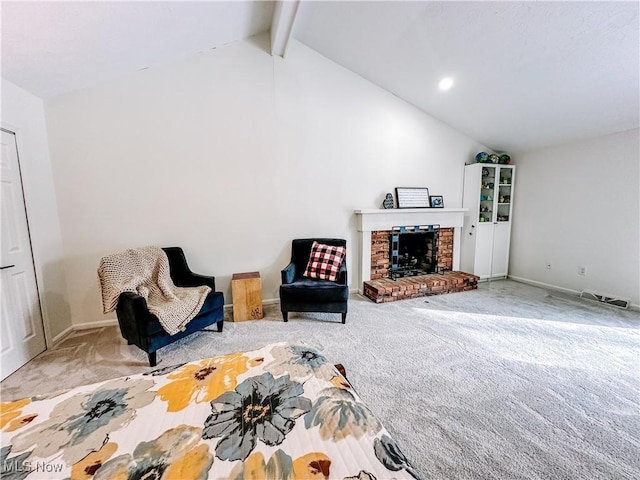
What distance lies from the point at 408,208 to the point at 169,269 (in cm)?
325

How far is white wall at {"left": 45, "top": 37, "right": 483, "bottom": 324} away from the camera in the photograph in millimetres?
2840

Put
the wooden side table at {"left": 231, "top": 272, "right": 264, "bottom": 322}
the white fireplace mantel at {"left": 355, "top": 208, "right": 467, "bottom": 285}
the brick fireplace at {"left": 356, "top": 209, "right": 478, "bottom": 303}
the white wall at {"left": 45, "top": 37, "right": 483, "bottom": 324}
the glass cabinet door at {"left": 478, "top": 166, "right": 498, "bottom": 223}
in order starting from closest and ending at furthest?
the white wall at {"left": 45, "top": 37, "right": 483, "bottom": 324} → the wooden side table at {"left": 231, "top": 272, "right": 264, "bottom": 322} → the brick fireplace at {"left": 356, "top": 209, "right": 478, "bottom": 303} → the white fireplace mantel at {"left": 355, "top": 208, "right": 467, "bottom": 285} → the glass cabinet door at {"left": 478, "top": 166, "right": 498, "bottom": 223}

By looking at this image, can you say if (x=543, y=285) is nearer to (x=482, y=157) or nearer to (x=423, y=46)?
(x=482, y=157)

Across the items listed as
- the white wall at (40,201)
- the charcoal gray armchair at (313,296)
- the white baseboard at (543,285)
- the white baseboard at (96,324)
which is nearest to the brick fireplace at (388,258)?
the charcoal gray armchair at (313,296)

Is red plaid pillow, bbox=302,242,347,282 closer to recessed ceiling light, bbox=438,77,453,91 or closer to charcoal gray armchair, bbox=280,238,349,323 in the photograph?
charcoal gray armchair, bbox=280,238,349,323

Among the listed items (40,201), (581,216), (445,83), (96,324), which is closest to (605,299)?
(581,216)

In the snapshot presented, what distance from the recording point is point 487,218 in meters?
4.46

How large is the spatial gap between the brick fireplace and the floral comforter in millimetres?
Answer: 2576

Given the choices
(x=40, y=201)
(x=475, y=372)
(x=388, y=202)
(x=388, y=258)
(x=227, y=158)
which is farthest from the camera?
(x=388, y=258)

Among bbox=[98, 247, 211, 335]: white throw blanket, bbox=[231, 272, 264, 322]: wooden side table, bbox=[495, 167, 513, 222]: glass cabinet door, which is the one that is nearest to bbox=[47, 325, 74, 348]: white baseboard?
bbox=[98, 247, 211, 335]: white throw blanket

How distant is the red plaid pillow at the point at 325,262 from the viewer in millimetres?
3250

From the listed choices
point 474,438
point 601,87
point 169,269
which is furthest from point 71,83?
point 601,87

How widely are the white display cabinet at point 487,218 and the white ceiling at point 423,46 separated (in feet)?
2.75

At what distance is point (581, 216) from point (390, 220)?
261 cm
